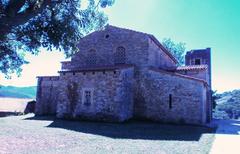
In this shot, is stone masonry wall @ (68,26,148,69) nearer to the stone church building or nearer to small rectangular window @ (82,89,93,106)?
the stone church building

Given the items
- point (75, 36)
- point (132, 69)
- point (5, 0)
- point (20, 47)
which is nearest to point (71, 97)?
point (132, 69)

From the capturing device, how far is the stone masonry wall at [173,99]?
1867 cm

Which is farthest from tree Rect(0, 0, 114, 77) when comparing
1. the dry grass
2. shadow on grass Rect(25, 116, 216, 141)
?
the dry grass

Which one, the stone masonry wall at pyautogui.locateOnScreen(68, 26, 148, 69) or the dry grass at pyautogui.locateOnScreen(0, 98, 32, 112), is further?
the dry grass at pyautogui.locateOnScreen(0, 98, 32, 112)

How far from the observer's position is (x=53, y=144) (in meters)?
9.79

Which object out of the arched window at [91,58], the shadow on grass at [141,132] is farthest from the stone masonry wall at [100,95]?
the arched window at [91,58]

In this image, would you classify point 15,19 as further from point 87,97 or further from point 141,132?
point 87,97

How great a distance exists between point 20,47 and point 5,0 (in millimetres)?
3398

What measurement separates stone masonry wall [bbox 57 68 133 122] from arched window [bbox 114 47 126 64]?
1977mm

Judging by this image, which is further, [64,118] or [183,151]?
[64,118]

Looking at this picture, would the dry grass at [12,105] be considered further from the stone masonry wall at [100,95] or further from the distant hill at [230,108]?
the distant hill at [230,108]

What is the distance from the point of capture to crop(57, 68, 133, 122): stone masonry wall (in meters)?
18.6

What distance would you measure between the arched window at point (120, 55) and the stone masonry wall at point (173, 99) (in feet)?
8.87

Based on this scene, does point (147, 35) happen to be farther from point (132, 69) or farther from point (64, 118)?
point (64, 118)
